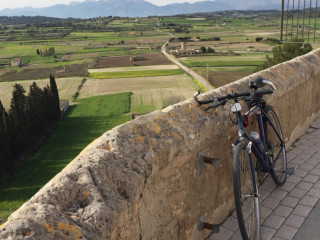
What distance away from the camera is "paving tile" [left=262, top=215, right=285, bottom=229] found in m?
3.76

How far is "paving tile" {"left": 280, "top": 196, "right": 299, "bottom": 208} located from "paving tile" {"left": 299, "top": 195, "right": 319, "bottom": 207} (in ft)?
0.21

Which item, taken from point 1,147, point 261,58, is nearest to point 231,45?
point 261,58

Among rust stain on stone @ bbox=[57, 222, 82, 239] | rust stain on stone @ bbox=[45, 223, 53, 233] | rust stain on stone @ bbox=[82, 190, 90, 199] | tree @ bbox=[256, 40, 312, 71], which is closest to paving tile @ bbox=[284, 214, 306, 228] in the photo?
rust stain on stone @ bbox=[82, 190, 90, 199]

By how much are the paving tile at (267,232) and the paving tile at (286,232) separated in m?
0.05

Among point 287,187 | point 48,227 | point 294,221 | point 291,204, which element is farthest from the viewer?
point 287,187

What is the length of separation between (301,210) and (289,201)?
0.72ft

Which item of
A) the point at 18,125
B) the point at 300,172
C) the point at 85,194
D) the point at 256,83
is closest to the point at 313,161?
the point at 300,172

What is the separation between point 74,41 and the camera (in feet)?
378

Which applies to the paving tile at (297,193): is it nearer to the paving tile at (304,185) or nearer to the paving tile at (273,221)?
the paving tile at (304,185)

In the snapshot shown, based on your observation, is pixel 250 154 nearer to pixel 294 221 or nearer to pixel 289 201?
pixel 294 221

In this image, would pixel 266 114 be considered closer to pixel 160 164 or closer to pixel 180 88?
pixel 160 164

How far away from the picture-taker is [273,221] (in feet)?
12.6

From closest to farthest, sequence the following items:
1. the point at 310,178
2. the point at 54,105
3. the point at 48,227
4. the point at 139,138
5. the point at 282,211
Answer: the point at 48,227 → the point at 139,138 → the point at 282,211 → the point at 310,178 → the point at 54,105

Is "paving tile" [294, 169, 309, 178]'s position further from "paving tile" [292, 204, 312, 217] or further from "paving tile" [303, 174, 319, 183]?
"paving tile" [292, 204, 312, 217]
